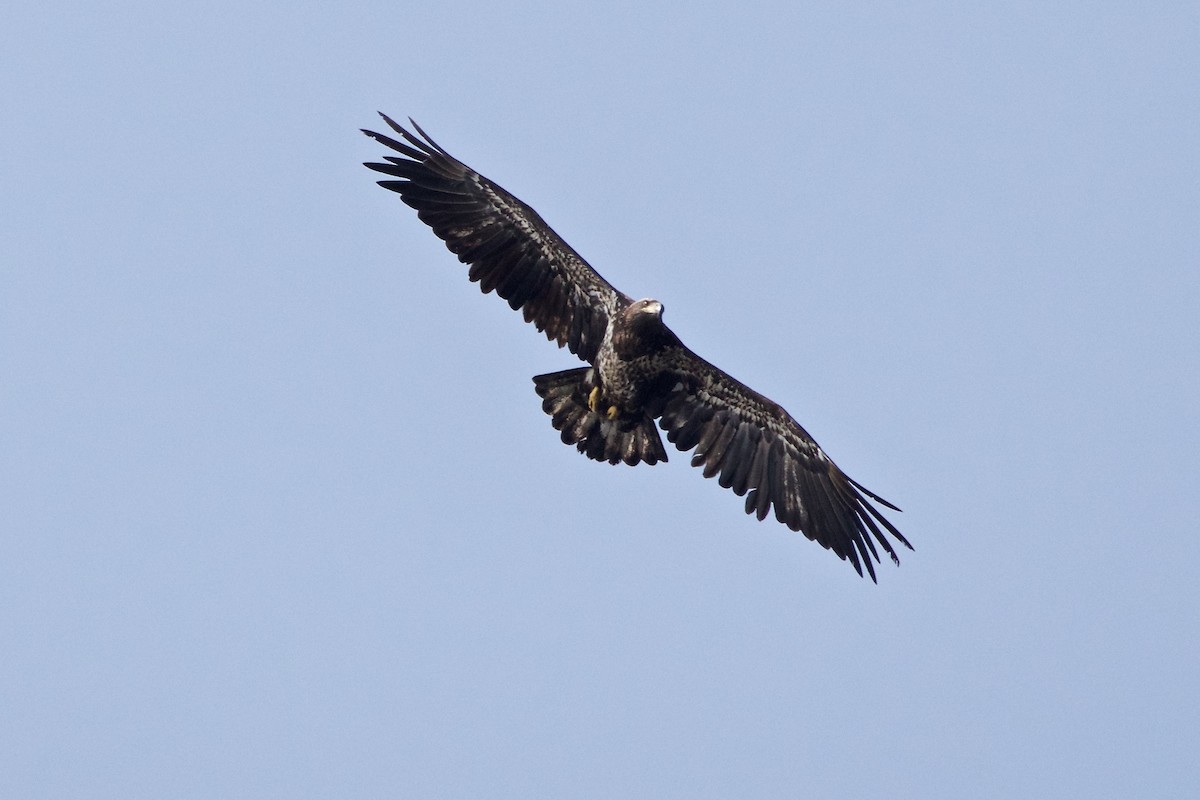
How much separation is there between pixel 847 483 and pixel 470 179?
498cm

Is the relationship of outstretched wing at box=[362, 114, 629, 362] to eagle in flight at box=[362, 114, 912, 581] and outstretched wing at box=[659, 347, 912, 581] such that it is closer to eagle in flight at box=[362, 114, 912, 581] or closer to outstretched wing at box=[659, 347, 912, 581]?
eagle in flight at box=[362, 114, 912, 581]

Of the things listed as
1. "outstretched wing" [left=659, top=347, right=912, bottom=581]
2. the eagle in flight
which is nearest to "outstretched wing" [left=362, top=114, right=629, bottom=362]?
the eagle in flight

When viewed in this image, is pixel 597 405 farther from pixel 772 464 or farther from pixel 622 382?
pixel 772 464

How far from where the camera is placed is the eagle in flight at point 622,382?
881 inches

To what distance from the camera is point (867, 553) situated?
23.2m

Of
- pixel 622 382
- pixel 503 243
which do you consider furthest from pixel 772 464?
pixel 503 243

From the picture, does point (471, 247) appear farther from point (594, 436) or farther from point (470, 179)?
point (594, 436)

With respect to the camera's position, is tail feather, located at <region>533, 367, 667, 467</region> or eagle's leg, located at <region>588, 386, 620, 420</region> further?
tail feather, located at <region>533, 367, 667, 467</region>

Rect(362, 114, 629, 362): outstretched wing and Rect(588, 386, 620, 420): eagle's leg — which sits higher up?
Rect(362, 114, 629, 362): outstretched wing

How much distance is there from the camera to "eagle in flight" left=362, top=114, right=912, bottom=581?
22.4 m

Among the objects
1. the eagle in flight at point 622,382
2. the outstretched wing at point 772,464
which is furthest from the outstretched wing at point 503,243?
the outstretched wing at point 772,464

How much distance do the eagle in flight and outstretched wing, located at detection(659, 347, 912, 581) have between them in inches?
0.4

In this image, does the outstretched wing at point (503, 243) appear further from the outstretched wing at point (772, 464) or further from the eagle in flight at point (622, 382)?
the outstretched wing at point (772, 464)

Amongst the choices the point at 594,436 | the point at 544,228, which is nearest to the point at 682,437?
the point at 594,436
